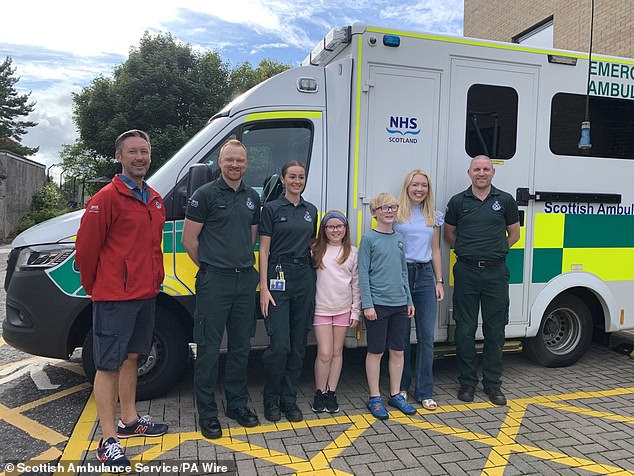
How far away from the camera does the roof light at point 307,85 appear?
4.29 meters

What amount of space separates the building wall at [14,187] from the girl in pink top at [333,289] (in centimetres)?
1849

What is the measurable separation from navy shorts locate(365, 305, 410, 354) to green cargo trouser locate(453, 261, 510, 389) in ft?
1.99

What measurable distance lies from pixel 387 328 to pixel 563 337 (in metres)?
2.38

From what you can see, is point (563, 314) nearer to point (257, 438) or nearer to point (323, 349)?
point (323, 349)

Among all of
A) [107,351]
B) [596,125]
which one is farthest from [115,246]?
[596,125]

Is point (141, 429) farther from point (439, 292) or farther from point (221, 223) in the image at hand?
point (439, 292)

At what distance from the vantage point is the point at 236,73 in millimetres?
22078

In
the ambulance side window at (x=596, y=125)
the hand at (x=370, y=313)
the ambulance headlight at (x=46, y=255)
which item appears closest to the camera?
the hand at (x=370, y=313)

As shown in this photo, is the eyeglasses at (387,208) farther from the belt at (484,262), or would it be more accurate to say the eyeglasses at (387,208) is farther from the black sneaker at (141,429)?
the black sneaker at (141,429)

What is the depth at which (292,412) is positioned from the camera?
3.94 m

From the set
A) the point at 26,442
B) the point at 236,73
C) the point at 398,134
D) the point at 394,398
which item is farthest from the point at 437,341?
the point at 236,73

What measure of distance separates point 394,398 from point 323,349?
0.78 meters

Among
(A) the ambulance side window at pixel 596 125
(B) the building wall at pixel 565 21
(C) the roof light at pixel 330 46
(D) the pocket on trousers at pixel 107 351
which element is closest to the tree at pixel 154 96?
(B) the building wall at pixel 565 21

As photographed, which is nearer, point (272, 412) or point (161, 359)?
point (272, 412)
